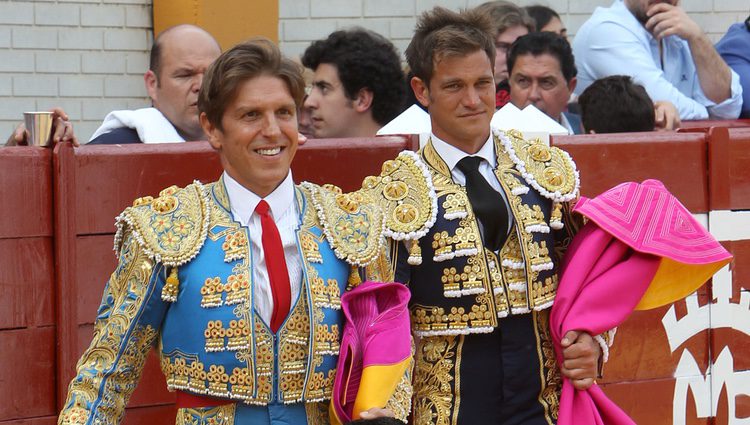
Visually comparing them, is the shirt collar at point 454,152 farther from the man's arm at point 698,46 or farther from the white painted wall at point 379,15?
the white painted wall at point 379,15

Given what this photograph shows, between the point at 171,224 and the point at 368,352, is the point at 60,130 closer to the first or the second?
the point at 171,224

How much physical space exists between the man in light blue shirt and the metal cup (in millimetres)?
3312

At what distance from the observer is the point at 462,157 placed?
3807 millimetres

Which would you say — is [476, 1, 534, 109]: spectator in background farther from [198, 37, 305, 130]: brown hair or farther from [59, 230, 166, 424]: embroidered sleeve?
[59, 230, 166, 424]: embroidered sleeve

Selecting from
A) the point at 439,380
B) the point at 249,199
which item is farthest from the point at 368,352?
the point at 439,380

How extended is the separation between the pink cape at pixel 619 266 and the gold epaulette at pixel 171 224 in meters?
1.00

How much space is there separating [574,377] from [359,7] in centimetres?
497

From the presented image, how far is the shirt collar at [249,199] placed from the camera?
3.30 m

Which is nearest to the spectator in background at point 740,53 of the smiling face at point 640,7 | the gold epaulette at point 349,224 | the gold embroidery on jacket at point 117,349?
the smiling face at point 640,7

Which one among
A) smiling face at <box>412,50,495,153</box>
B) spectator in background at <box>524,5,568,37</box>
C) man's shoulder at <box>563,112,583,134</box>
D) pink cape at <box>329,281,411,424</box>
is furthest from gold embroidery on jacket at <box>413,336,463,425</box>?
spectator in background at <box>524,5,568,37</box>

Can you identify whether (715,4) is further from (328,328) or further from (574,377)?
(328,328)

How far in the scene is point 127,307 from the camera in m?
3.20


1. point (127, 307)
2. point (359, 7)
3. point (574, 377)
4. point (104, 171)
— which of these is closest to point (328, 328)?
point (127, 307)

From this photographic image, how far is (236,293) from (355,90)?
2.02m
